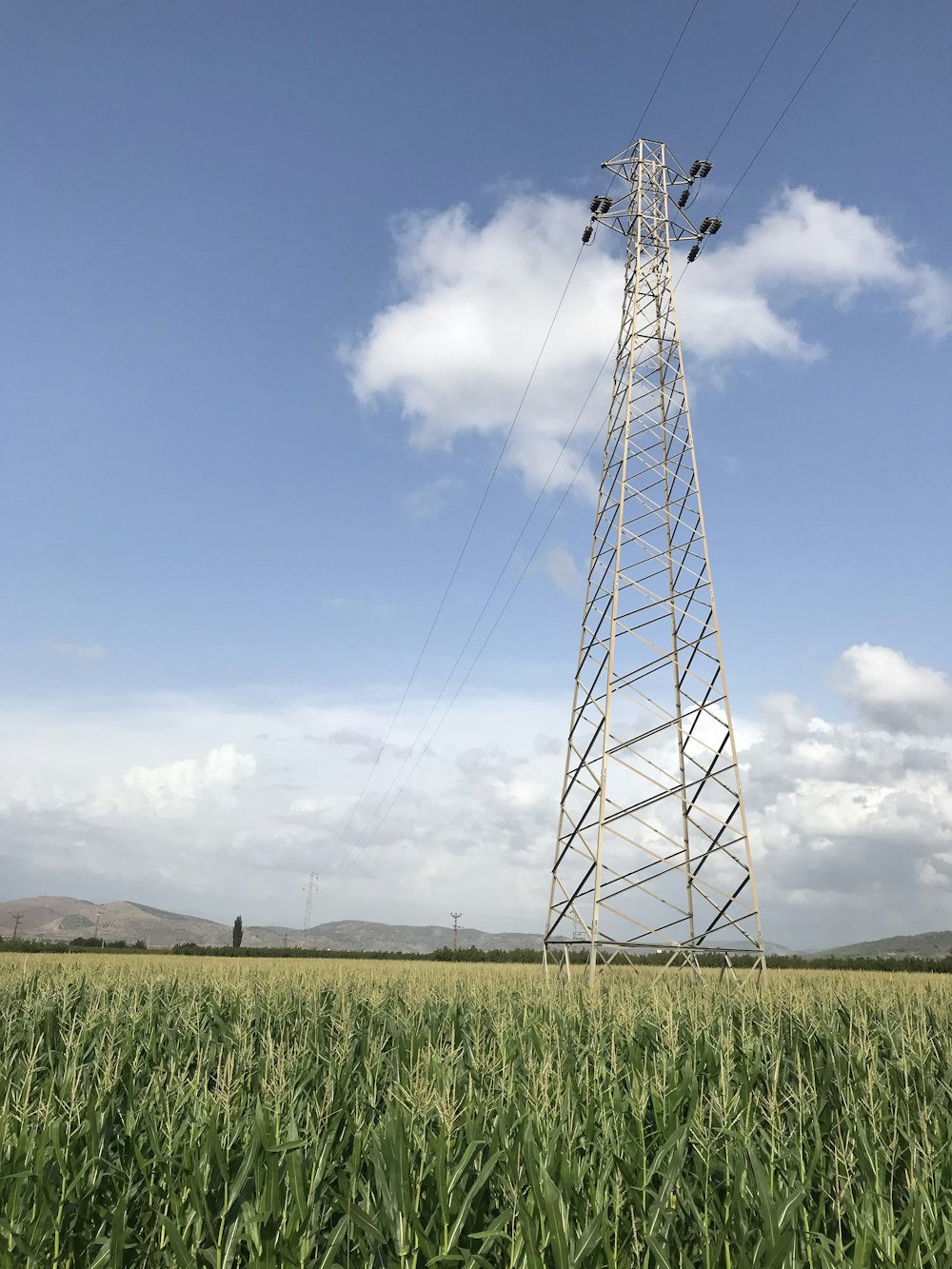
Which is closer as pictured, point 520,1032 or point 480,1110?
point 480,1110

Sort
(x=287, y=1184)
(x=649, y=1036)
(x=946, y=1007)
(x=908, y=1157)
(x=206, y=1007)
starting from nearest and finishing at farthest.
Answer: (x=287, y=1184)
(x=908, y=1157)
(x=649, y=1036)
(x=206, y=1007)
(x=946, y=1007)

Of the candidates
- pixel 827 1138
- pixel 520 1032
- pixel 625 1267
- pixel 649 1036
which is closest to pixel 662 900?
pixel 649 1036

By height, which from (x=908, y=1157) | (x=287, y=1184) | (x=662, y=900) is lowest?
(x=908, y=1157)

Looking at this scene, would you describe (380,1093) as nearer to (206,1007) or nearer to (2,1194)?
(2,1194)

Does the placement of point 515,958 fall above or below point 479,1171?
below

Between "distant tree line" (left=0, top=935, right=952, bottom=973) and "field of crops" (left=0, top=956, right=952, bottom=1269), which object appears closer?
"field of crops" (left=0, top=956, right=952, bottom=1269)

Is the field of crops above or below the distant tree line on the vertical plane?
above

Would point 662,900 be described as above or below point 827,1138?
above

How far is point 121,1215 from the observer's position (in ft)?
17.3

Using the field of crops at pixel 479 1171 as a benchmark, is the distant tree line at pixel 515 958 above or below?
below

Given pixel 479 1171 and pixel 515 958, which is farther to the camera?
pixel 515 958

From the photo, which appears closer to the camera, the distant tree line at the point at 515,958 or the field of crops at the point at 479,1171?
the field of crops at the point at 479,1171

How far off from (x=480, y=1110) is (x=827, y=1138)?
4.00 metres

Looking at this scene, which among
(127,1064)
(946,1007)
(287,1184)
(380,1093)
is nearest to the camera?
(287,1184)
